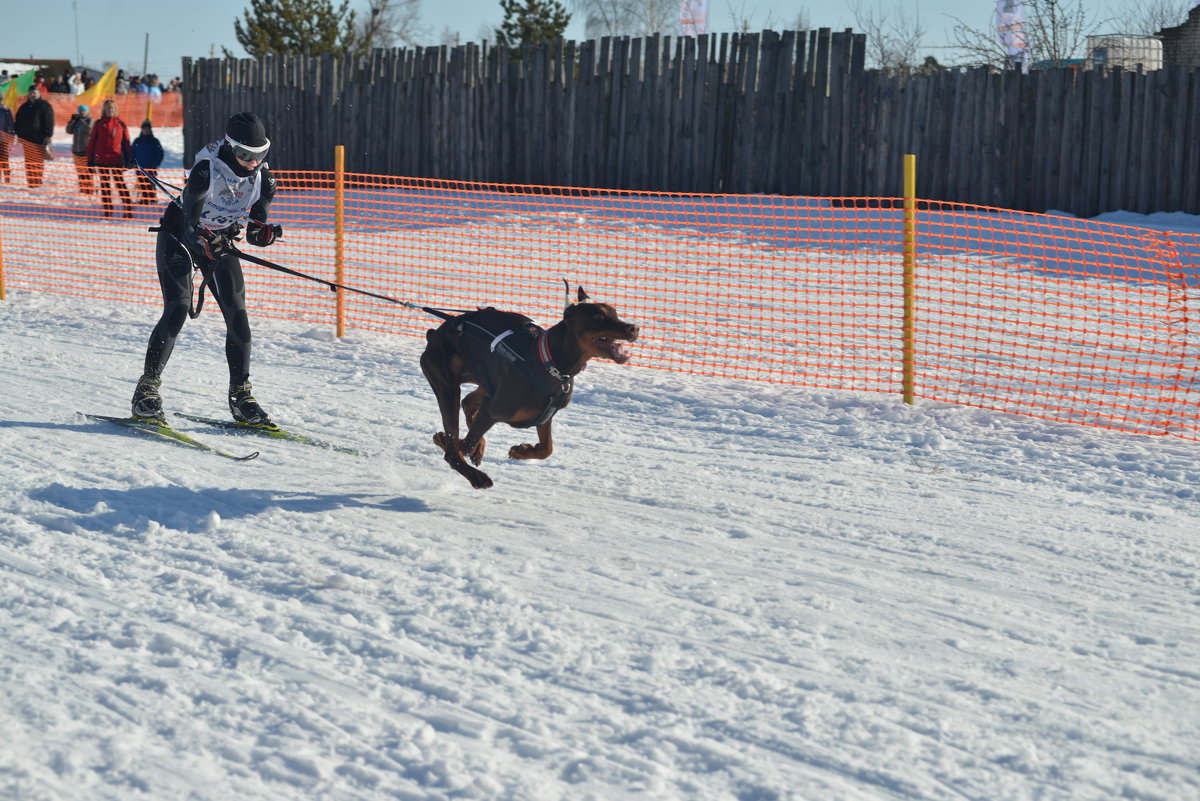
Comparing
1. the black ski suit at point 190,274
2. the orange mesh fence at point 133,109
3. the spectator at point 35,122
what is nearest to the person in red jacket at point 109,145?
the spectator at point 35,122

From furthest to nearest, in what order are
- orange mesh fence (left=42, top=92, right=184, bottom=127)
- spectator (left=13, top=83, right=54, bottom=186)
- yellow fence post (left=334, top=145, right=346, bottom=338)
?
orange mesh fence (left=42, top=92, right=184, bottom=127)
spectator (left=13, top=83, right=54, bottom=186)
yellow fence post (left=334, top=145, right=346, bottom=338)

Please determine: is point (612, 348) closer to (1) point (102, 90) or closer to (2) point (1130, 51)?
(1) point (102, 90)

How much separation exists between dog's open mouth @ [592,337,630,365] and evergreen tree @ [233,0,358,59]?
30.8 meters

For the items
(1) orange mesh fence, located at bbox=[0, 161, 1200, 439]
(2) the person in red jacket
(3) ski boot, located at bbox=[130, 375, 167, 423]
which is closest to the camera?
(3) ski boot, located at bbox=[130, 375, 167, 423]

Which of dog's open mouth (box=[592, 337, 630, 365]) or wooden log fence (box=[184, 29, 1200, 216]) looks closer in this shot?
dog's open mouth (box=[592, 337, 630, 365])

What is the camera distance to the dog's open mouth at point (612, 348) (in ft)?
16.5

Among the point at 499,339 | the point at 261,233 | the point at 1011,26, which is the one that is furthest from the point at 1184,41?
the point at 499,339

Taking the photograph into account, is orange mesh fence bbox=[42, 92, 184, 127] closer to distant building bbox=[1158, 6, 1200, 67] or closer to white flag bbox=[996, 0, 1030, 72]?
white flag bbox=[996, 0, 1030, 72]

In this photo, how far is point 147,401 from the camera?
22.4ft

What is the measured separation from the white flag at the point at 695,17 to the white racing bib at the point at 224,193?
14821 mm

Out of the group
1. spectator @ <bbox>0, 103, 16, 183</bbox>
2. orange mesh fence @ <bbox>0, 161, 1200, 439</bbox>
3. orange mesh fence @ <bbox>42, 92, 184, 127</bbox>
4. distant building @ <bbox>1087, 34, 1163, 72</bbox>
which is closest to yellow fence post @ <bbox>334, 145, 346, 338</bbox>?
orange mesh fence @ <bbox>0, 161, 1200, 439</bbox>

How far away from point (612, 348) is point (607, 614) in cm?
127

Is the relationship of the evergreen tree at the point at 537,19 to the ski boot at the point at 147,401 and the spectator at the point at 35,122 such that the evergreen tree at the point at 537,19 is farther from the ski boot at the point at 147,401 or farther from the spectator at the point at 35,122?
the ski boot at the point at 147,401

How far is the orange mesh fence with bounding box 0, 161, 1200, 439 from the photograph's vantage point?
8.57 m
